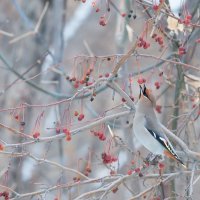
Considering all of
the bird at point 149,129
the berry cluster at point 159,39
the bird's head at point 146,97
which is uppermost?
the berry cluster at point 159,39

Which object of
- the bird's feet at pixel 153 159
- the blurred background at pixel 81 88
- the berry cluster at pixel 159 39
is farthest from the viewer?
the berry cluster at pixel 159 39

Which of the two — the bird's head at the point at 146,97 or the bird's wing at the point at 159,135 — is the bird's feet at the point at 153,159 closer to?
the bird's wing at the point at 159,135

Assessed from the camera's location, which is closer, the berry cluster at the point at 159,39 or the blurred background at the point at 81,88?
the blurred background at the point at 81,88

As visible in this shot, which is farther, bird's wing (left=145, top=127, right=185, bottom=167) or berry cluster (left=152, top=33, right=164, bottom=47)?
berry cluster (left=152, top=33, right=164, bottom=47)

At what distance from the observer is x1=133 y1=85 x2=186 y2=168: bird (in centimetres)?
433

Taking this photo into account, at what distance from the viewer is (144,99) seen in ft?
15.3

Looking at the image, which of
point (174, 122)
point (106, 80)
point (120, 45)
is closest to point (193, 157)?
point (106, 80)

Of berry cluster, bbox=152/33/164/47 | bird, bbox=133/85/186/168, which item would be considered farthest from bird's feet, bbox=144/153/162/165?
berry cluster, bbox=152/33/164/47

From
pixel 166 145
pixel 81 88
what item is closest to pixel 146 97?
pixel 166 145

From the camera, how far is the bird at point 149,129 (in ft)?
14.2

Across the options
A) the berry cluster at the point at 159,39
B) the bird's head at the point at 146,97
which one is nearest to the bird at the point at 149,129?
the bird's head at the point at 146,97

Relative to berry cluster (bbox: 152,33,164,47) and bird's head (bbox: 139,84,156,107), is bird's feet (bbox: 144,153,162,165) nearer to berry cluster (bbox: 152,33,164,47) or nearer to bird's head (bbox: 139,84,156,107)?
bird's head (bbox: 139,84,156,107)

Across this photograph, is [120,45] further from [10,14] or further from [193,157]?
[10,14]

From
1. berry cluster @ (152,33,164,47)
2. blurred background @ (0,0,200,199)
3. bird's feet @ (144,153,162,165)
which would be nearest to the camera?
blurred background @ (0,0,200,199)
